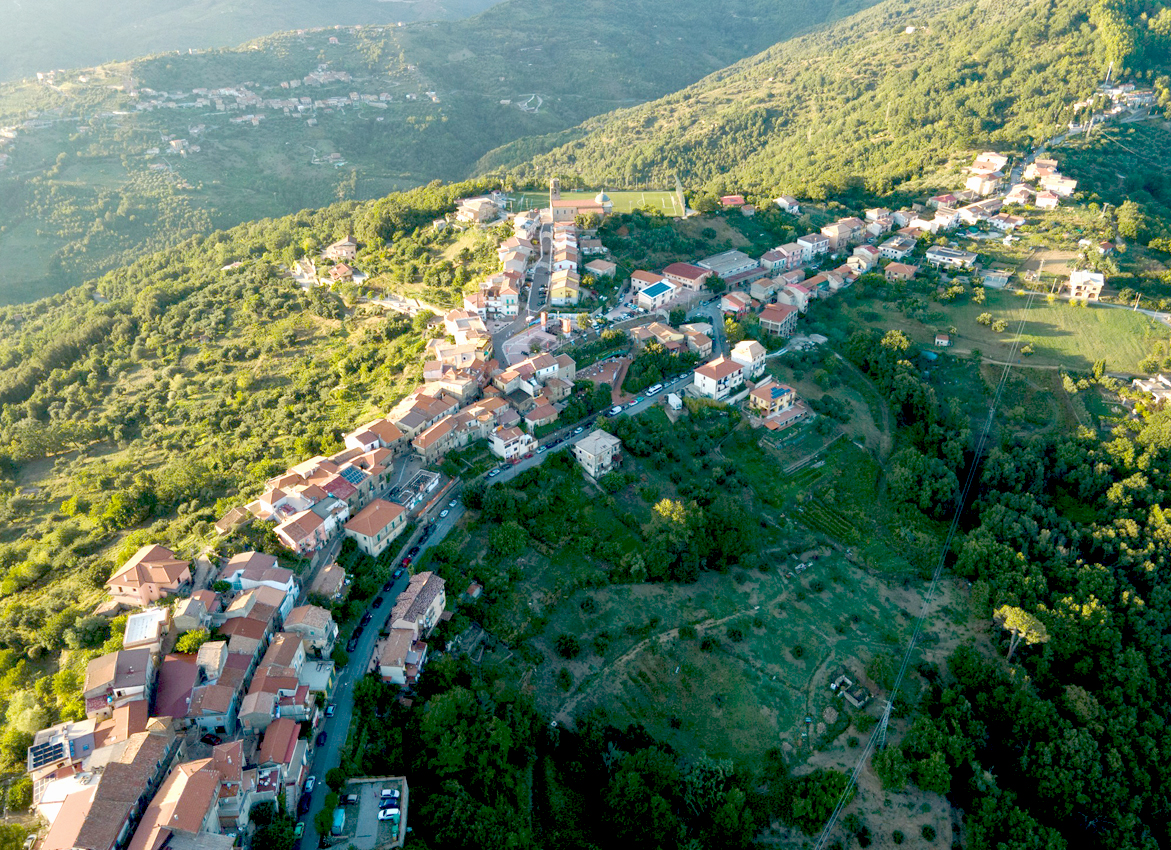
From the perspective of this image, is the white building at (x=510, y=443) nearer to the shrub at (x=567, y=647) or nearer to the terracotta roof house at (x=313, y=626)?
the shrub at (x=567, y=647)

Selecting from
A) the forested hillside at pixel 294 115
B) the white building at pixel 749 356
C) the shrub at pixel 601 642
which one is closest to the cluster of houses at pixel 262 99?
the forested hillside at pixel 294 115

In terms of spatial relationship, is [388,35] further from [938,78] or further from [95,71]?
[938,78]

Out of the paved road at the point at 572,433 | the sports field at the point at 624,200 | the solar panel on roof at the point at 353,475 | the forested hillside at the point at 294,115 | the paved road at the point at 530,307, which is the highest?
the forested hillside at the point at 294,115

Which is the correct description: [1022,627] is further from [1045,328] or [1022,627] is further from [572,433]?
[1045,328]

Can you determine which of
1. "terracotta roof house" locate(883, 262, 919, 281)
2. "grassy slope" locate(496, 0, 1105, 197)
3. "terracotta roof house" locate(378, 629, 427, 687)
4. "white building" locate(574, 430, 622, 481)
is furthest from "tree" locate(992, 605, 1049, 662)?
"grassy slope" locate(496, 0, 1105, 197)

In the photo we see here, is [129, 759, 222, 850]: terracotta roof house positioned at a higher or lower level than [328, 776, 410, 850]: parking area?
higher

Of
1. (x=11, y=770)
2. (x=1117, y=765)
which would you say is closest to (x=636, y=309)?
(x=1117, y=765)

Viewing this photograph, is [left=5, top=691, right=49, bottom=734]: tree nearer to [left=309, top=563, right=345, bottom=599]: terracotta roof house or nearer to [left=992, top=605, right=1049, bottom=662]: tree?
[left=309, top=563, right=345, bottom=599]: terracotta roof house
